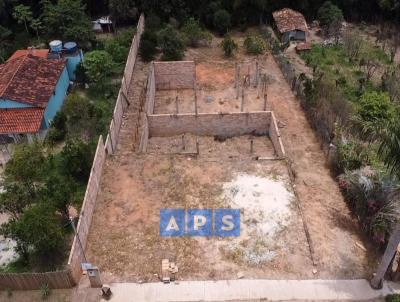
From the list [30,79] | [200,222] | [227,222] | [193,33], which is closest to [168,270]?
[200,222]

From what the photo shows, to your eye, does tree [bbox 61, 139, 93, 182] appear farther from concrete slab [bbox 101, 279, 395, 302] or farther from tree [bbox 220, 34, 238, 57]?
tree [bbox 220, 34, 238, 57]

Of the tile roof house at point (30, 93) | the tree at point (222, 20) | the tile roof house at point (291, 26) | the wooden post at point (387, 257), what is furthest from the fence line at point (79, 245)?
the tile roof house at point (291, 26)

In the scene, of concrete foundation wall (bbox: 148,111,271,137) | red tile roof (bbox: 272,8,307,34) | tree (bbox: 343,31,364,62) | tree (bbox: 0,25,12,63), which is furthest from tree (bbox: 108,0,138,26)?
tree (bbox: 343,31,364,62)

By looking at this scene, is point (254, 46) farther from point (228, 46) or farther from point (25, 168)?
point (25, 168)

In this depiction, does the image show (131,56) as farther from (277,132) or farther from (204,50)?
(277,132)

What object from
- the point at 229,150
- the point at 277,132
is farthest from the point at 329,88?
the point at 229,150

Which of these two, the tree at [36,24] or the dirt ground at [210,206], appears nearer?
the dirt ground at [210,206]

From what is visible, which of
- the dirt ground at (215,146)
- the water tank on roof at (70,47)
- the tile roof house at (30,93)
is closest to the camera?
the tile roof house at (30,93)

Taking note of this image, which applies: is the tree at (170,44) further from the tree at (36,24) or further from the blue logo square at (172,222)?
the blue logo square at (172,222)
